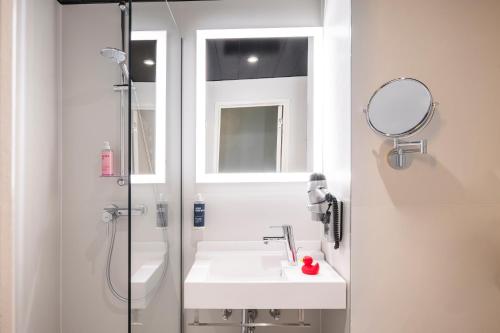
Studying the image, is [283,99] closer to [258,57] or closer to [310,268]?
[258,57]

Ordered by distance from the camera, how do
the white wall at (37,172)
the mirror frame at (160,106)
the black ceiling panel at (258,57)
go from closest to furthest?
the mirror frame at (160,106) → the white wall at (37,172) → the black ceiling panel at (258,57)

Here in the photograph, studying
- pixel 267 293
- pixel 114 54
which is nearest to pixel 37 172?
pixel 114 54

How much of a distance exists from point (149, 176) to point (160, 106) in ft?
1.09

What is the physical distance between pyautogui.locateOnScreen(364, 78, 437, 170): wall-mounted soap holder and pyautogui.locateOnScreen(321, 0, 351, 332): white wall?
11 cm

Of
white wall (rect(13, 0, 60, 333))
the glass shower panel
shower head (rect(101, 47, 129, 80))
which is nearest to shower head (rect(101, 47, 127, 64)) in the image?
shower head (rect(101, 47, 129, 80))

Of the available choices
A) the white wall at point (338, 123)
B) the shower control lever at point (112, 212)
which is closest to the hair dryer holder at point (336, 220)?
the white wall at point (338, 123)

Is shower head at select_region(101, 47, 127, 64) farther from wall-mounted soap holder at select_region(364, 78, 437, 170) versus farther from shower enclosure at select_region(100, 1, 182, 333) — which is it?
wall-mounted soap holder at select_region(364, 78, 437, 170)

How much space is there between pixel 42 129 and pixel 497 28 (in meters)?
2.28

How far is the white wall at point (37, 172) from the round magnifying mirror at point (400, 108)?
1.70 meters

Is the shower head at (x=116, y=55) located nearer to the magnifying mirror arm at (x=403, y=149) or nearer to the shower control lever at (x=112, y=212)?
the shower control lever at (x=112, y=212)

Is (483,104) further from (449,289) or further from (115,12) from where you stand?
(115,12)

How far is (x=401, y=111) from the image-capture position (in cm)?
99

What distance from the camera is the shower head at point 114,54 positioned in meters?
1.32

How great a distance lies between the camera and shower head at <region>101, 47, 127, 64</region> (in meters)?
1.32
